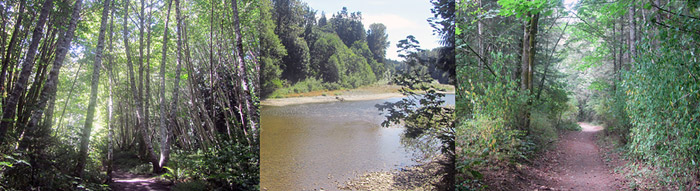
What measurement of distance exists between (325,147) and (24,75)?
5.32 ft

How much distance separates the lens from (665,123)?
2.95 metres

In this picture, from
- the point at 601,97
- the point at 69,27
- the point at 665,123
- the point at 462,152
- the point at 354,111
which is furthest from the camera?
the point at 601,97

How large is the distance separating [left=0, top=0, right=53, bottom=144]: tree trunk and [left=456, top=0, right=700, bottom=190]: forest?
3.30 m

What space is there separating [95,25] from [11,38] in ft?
1.20

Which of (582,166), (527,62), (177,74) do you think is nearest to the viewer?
(177,74)

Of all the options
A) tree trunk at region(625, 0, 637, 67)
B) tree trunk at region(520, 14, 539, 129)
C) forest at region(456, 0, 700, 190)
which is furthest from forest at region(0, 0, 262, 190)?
tree trunk at region(520, 14, 539, 129)

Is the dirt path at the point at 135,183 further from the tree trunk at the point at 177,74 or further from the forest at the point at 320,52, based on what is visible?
the forest at the point at 320,52

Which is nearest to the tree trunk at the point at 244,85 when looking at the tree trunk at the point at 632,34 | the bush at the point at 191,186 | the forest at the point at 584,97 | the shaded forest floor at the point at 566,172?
the bush at the point at 191,186

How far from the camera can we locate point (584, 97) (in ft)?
18.2

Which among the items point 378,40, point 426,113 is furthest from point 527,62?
point 378,40

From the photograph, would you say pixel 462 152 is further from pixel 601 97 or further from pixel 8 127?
pixel 8 127

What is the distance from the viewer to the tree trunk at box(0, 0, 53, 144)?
173 cm

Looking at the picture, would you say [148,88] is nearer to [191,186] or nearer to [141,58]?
[141,58]

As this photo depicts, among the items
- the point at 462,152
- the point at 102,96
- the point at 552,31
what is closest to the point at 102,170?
the point at 102,96
